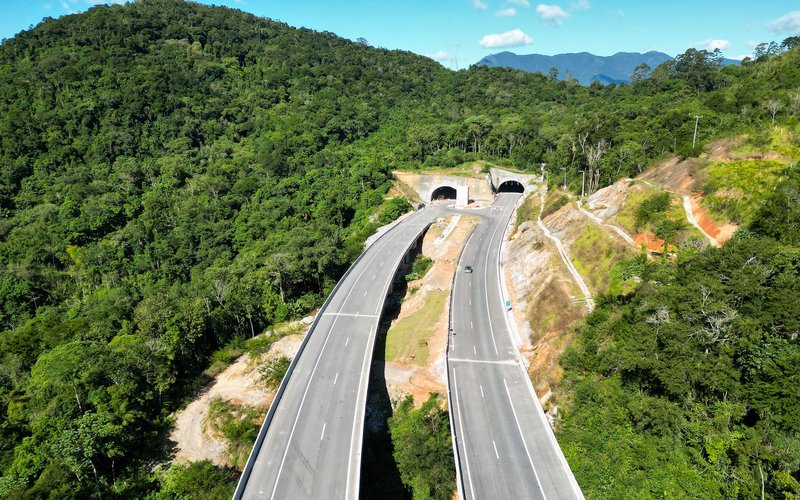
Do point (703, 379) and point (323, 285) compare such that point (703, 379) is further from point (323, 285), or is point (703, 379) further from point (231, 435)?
point (323, 285)

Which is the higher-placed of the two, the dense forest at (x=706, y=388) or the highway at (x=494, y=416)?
the dense forest at (x=706, y=388)

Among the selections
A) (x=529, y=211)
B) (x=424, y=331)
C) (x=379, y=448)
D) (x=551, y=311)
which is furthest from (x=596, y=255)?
(x=379, y=448)

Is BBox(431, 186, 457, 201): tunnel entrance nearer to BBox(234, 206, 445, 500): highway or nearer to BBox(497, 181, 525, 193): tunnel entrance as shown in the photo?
BBox(497, 181, 525, 193): tunnel entrance

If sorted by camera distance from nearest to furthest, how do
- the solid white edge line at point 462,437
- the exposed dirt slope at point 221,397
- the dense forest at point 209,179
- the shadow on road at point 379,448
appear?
the solid white edge line at point 462,437 < the dense forest at point 209,179 < the shadow on road at point 379,448 < the exposed dirt slope at point 221,397

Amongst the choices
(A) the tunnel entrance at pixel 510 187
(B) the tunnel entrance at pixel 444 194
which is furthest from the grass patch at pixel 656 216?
(A) the tunnel entrance at pixel 510 187

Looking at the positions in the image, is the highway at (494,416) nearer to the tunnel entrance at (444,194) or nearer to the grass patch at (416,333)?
the grass patch at (416,333)

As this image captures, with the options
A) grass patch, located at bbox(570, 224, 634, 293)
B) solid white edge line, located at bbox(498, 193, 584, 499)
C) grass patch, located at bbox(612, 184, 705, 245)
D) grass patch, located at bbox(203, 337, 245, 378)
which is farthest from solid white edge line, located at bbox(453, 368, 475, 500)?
grass patch, located at bbox(612, 184, 705, 245)

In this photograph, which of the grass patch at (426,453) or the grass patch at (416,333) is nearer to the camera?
the grass patch at (426,453)
